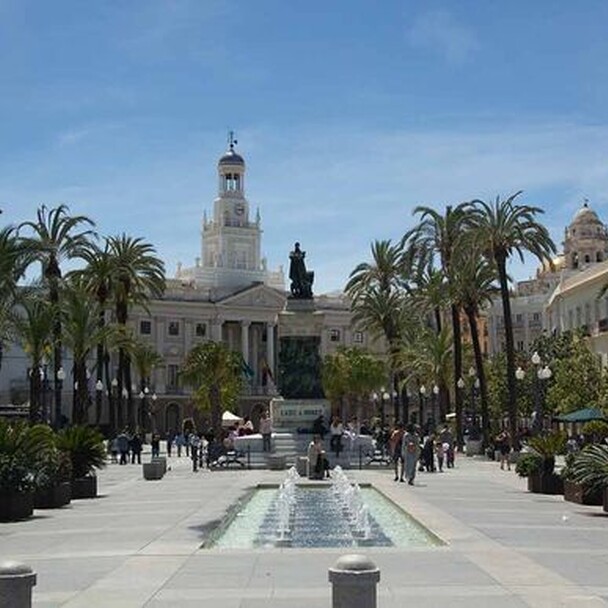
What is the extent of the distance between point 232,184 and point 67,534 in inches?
4623

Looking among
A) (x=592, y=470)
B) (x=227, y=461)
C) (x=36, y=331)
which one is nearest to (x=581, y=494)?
(x=592, y=470)

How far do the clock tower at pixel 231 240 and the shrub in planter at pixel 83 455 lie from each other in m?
100

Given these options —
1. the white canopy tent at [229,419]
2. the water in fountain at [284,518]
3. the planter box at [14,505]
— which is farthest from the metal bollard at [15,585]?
the white canopy tent at [229,419]

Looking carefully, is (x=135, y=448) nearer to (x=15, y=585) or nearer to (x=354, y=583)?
(x=15, y=585)

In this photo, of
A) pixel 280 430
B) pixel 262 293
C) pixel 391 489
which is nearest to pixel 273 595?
pixel 391 489

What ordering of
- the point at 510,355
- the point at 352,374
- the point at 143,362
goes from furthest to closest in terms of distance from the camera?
1. the point at 352,374
2. the point at 143,362
3. the point at 510,355

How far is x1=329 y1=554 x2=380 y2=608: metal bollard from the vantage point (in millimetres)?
9234

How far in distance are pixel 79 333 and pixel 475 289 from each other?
20.0m

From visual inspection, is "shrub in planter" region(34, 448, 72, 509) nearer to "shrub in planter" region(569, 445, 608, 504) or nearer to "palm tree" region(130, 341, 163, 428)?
"shrub in planter" region(569, 445, 608, 504)

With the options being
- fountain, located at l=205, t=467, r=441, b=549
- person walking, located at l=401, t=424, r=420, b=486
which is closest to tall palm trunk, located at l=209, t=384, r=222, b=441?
person walking, located at l=401, t=424, r=420, b=486

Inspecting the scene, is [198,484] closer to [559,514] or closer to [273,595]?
[559,514]

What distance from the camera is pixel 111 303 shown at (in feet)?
228

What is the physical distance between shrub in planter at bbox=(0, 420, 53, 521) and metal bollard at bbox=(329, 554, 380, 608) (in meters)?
14.6

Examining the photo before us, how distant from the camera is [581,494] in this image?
25.0m
